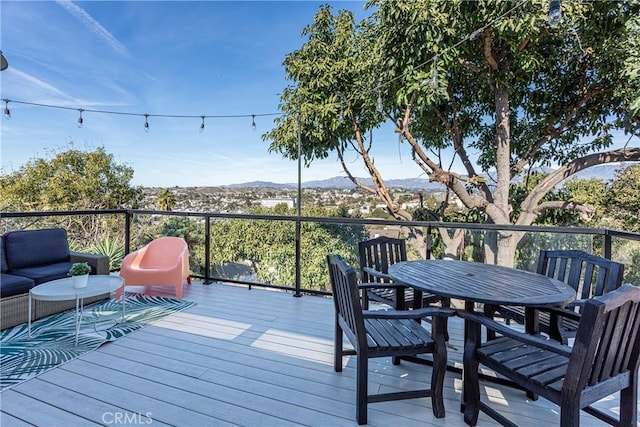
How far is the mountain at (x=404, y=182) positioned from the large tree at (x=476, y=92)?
1.04 feet

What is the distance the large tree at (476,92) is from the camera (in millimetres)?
4746

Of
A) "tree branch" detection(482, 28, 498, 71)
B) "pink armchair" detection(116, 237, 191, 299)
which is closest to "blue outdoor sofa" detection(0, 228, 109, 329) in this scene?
"pink armchair" detection(116, 237, 191, 299)

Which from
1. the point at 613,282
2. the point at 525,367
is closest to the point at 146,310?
the point at 525,367

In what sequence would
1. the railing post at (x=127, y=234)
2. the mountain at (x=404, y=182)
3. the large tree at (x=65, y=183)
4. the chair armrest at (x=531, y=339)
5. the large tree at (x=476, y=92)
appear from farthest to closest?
the large tree at (x=65, y=183) < the mountain at (x=404, y=182) < the railing post at (x=127, y=234) < the large tree at (x=476, y=92) < the chair armrest at (x=531, y=339)

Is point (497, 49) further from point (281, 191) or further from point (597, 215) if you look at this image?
point (281, 191)

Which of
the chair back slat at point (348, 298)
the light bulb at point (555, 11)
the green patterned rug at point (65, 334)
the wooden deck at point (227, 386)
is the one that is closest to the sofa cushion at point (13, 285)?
the green patterned rug at point (65, 334)

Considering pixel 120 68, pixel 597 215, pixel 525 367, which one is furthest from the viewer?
pixel 120 68

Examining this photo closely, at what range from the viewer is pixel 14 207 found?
869 cm

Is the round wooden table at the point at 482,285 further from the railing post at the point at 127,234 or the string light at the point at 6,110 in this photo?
the string light at the point at 6,110

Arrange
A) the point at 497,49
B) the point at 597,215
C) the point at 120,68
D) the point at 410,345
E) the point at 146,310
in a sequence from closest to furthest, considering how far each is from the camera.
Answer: the point at 410,345 < the point at 146,310 < the point at 497,49 < the point at 597,215 < the point at 120,68

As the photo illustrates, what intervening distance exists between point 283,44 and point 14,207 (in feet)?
27.3

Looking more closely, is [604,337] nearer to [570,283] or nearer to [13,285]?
[570,283]

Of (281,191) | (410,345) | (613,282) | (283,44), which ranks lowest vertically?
(410,345)

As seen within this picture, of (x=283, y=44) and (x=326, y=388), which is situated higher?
(x=283, y=44)
